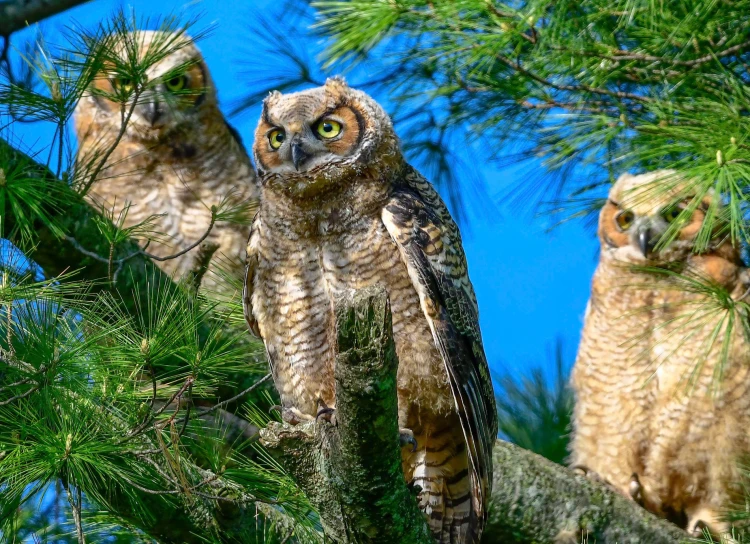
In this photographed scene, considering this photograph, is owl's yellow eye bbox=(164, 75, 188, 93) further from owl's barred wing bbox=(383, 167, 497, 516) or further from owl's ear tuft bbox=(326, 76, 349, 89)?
owl's barred wing bbox=(383, 167, 497, 516)

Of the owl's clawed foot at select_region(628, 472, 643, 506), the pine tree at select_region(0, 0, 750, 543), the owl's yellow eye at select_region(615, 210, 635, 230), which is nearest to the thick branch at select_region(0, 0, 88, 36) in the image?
the pine tree at select_region(0, 0, 750, 543)

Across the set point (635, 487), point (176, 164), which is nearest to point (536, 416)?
point (635, 487)

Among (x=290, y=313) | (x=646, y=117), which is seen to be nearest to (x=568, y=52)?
(x=646, y=117)

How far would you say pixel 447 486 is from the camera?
2.92 metres

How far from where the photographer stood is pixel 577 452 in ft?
14.9

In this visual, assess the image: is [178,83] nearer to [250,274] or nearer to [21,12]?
[21,12]

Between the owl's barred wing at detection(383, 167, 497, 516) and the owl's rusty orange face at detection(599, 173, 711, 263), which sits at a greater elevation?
the owl's rusty orange face at detection(599, 173, 711, 263)

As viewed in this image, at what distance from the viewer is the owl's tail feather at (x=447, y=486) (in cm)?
289

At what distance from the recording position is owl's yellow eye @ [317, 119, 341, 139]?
9.77 feet

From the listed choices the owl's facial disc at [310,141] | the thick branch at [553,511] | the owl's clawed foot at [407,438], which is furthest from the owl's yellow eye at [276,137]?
the thick branch at [553,511]

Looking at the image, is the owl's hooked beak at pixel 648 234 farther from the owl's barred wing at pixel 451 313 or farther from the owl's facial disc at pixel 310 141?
the owl's facial disc at pixel 310 141

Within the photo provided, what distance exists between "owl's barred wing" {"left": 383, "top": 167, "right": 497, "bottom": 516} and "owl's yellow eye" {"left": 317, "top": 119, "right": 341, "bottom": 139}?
23cm

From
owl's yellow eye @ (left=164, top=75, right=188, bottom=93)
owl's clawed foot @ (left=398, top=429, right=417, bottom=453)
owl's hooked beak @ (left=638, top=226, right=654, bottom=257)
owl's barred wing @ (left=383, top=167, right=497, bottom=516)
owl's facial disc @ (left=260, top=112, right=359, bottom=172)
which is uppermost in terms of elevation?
owl's yellow eye @ (left=164, top=75, right=188, bottom=93)

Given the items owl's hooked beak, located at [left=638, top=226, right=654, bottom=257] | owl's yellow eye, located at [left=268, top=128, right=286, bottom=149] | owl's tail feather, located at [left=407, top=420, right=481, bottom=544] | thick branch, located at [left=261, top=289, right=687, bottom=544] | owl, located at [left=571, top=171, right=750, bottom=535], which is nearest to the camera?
thick branch, located at [left=261, top=289, right=687, bottom=544]
